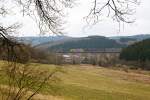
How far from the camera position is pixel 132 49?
15262 cm

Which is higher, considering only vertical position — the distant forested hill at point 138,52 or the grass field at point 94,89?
the grass field at point 94,89

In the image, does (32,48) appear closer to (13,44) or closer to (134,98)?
(13,44)

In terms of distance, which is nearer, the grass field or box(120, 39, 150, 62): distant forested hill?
the grass field

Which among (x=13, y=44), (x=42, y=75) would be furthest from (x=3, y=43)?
(x=42, y=75)

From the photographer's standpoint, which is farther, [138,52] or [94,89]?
[138,52]

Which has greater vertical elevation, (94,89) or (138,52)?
(94,89)

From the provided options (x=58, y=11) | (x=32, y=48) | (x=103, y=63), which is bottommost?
(x=103, y=63)

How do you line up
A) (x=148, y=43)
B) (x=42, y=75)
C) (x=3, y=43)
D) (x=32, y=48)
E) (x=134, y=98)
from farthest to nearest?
(x=148, y=43)
(x=134, y=98)
(x=42, y=75)
(x=32, y=48)
(x=3, y=43)

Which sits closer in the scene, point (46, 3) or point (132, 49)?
point (46, 3)

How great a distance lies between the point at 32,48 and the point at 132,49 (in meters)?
146

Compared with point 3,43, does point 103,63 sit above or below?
below

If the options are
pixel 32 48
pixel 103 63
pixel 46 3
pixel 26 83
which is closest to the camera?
pixel 46 3

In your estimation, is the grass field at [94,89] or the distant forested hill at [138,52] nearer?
the grass field at [94,89]

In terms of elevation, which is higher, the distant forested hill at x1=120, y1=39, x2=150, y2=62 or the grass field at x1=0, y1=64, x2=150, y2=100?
the grass field at x1=0, y1=64, x2=150, y2=100
